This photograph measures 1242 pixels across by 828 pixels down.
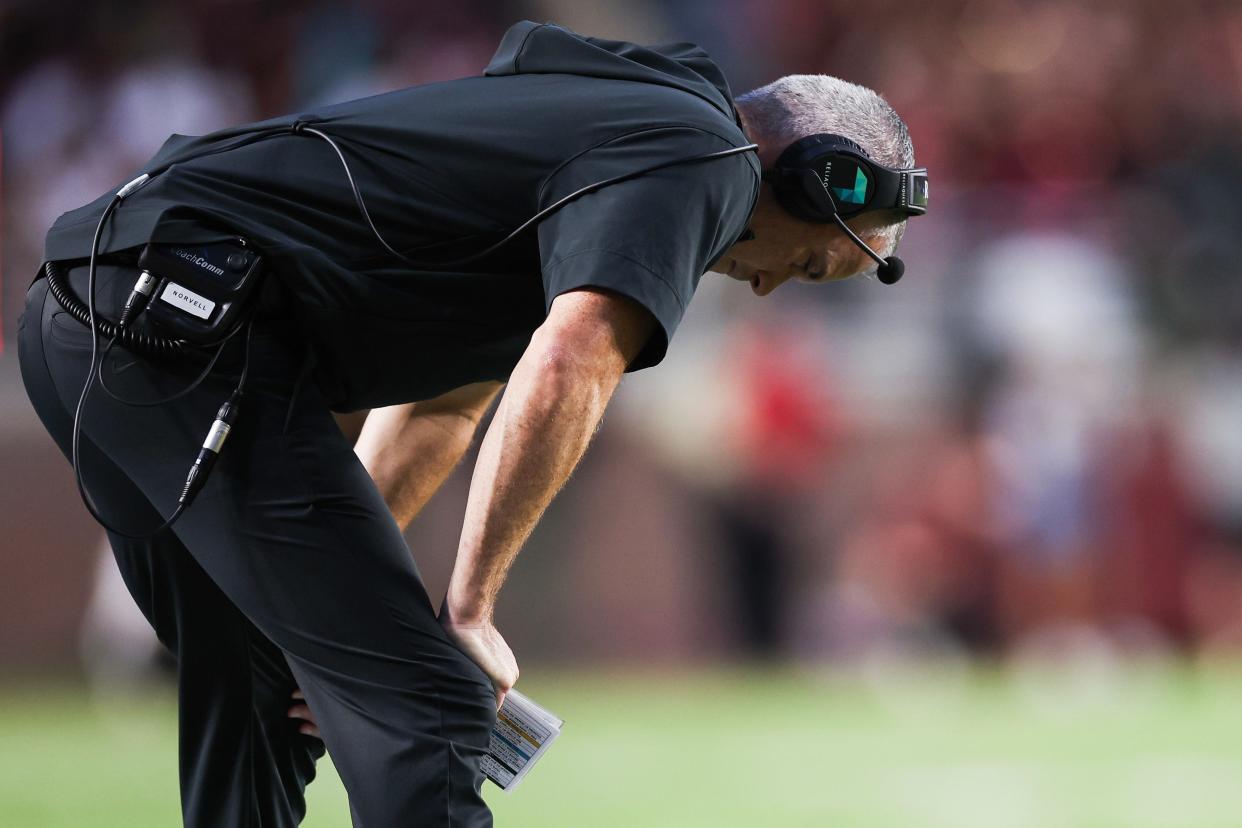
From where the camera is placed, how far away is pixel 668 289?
278 cm

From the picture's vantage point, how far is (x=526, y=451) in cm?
276

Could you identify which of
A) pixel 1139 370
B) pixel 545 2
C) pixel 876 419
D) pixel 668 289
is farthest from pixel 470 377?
pixel 545 2

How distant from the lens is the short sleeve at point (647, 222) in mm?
2746

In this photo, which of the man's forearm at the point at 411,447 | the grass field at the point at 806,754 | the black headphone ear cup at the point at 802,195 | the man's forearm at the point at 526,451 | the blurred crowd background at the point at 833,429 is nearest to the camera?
the man's forearm at the point at 526,451

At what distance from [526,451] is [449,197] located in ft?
1.64

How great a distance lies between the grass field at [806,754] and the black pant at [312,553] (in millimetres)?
3198

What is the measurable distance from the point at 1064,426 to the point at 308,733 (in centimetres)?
807

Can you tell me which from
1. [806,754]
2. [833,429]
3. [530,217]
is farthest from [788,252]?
[833,429]

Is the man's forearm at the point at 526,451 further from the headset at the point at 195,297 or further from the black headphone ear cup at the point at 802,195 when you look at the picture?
the black headphone ear cup at the point at 802,195

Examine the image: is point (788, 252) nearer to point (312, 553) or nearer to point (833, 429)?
point (312, 553)

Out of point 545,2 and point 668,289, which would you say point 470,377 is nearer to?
point 668,289

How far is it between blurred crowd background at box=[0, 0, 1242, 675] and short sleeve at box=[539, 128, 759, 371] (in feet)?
21.9

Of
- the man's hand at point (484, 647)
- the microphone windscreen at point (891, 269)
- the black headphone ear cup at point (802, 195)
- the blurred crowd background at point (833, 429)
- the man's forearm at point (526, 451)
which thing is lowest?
the man's hand at point (484, 647)

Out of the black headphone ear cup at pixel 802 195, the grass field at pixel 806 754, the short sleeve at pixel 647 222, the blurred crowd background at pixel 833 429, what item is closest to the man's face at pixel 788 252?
the black headphone ear cup at pixel 802 195
